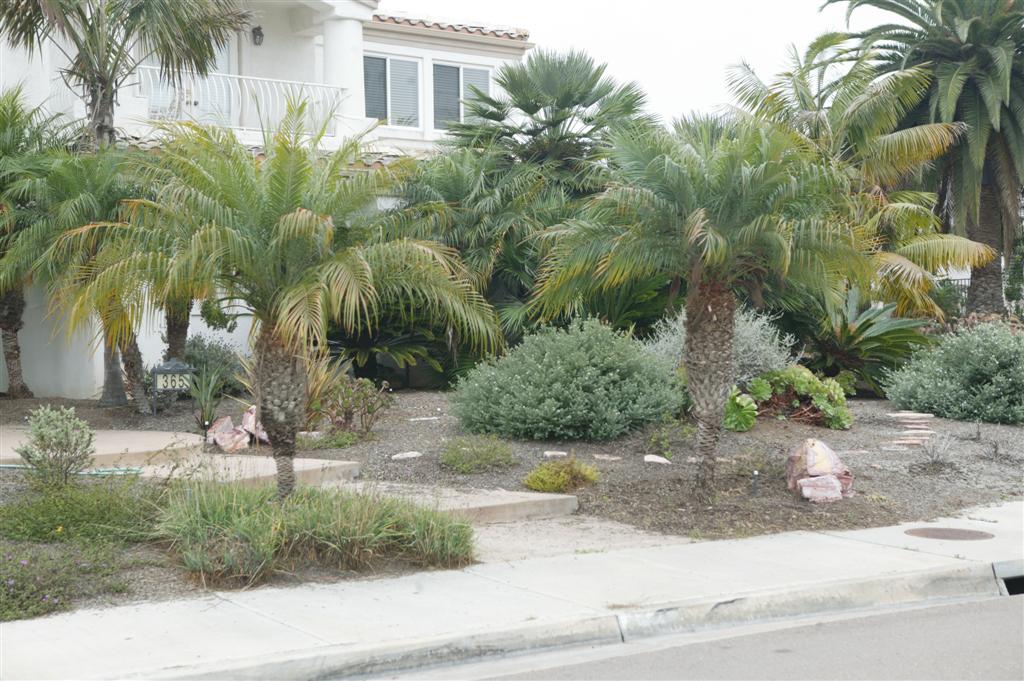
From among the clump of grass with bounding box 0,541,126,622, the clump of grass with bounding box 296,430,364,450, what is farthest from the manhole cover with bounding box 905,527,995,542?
the clump of grass with bounding box 0,541,126,622

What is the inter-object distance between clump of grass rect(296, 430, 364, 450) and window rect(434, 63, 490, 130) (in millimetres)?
14180

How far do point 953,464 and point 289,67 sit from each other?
15.9 m

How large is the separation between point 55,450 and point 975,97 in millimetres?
19964

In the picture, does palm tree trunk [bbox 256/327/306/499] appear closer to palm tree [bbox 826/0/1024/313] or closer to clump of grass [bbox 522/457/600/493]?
clump of grass [bbox 522/457/600/493]

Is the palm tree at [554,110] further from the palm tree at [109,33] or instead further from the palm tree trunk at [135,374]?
the palm tree trunk at [135,374]

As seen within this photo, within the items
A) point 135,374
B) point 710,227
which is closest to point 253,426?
point 135,374

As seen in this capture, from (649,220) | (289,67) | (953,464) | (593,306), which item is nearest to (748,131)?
(649,220)

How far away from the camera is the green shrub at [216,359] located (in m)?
16.3

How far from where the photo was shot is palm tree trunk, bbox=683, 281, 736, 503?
34.7ft

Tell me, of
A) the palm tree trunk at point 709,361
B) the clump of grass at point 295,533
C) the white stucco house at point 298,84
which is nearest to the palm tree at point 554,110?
the white stucco house at point 298,84

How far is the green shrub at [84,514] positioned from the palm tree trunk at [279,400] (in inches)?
39.5

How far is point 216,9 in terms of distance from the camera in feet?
54.4

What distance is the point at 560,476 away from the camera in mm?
11258

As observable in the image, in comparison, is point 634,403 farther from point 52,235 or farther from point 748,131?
point 52,235
